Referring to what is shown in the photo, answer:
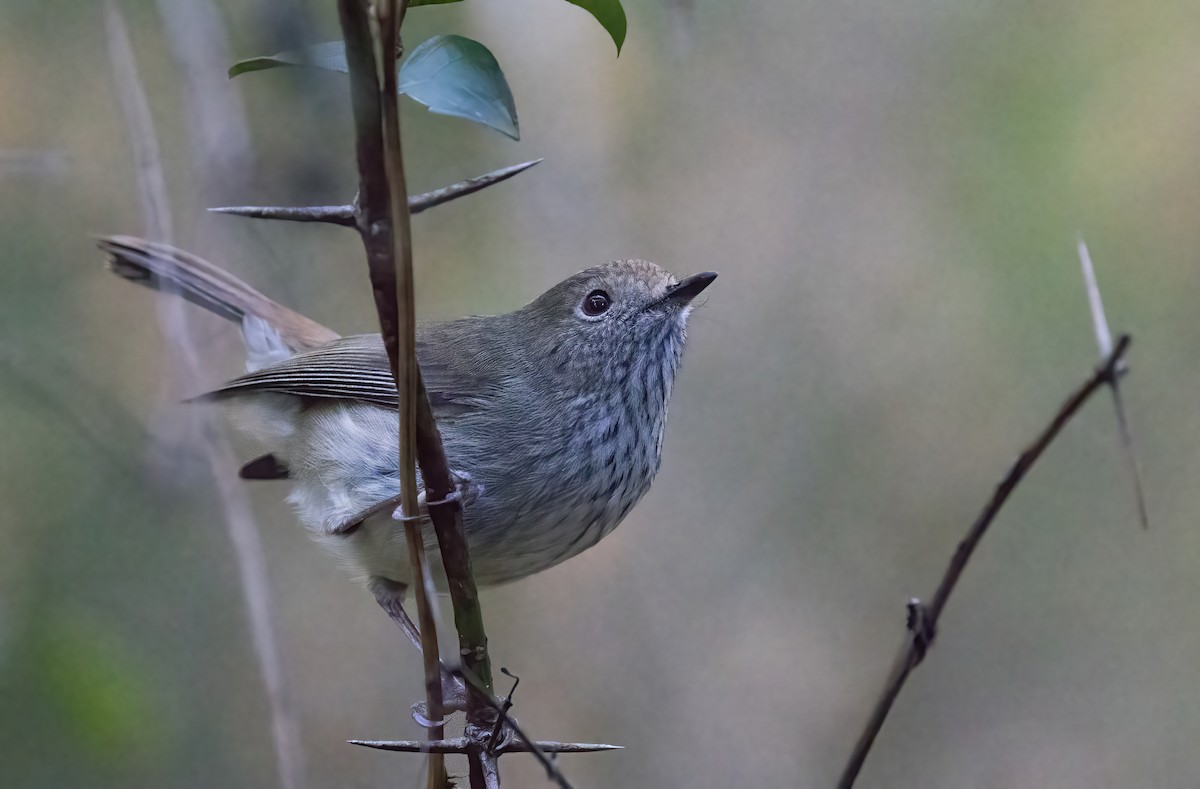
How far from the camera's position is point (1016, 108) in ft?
13.5

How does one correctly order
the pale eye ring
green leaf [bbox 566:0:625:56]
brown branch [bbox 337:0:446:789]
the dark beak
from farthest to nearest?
1. the pale eye ring
2. the dark beak
3. green leaf [bbox 566:0:625:56]
4. brown branch [bbox 337:0:446:789]

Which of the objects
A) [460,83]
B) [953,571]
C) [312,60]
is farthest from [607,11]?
[953,571]

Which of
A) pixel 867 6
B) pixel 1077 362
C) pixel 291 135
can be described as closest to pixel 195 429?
pixel 291 135

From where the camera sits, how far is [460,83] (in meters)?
1.26

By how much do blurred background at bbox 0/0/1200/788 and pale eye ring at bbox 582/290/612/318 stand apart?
49.2 inches

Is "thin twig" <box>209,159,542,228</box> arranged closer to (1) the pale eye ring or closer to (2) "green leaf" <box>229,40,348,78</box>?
(2) "green leaf" <box>229,40,348,78</box>

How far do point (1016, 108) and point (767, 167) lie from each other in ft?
3.09

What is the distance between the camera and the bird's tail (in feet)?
9.05

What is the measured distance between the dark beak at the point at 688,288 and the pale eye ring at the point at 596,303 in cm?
16

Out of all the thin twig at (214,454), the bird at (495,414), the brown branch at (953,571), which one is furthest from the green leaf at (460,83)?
the thin twig at (214,454)

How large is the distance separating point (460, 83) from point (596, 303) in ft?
4.69

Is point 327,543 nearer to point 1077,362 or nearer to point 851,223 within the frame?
point 851,223

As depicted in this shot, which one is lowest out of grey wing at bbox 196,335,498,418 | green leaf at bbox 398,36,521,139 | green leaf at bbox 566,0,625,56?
grey wing at bbox 196,335,498,418

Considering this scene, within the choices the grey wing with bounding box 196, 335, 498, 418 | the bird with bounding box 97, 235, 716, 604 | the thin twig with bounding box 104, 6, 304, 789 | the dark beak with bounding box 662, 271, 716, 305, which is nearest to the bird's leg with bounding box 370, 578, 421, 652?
the bird with bounding box 97, 235, 716, 604
